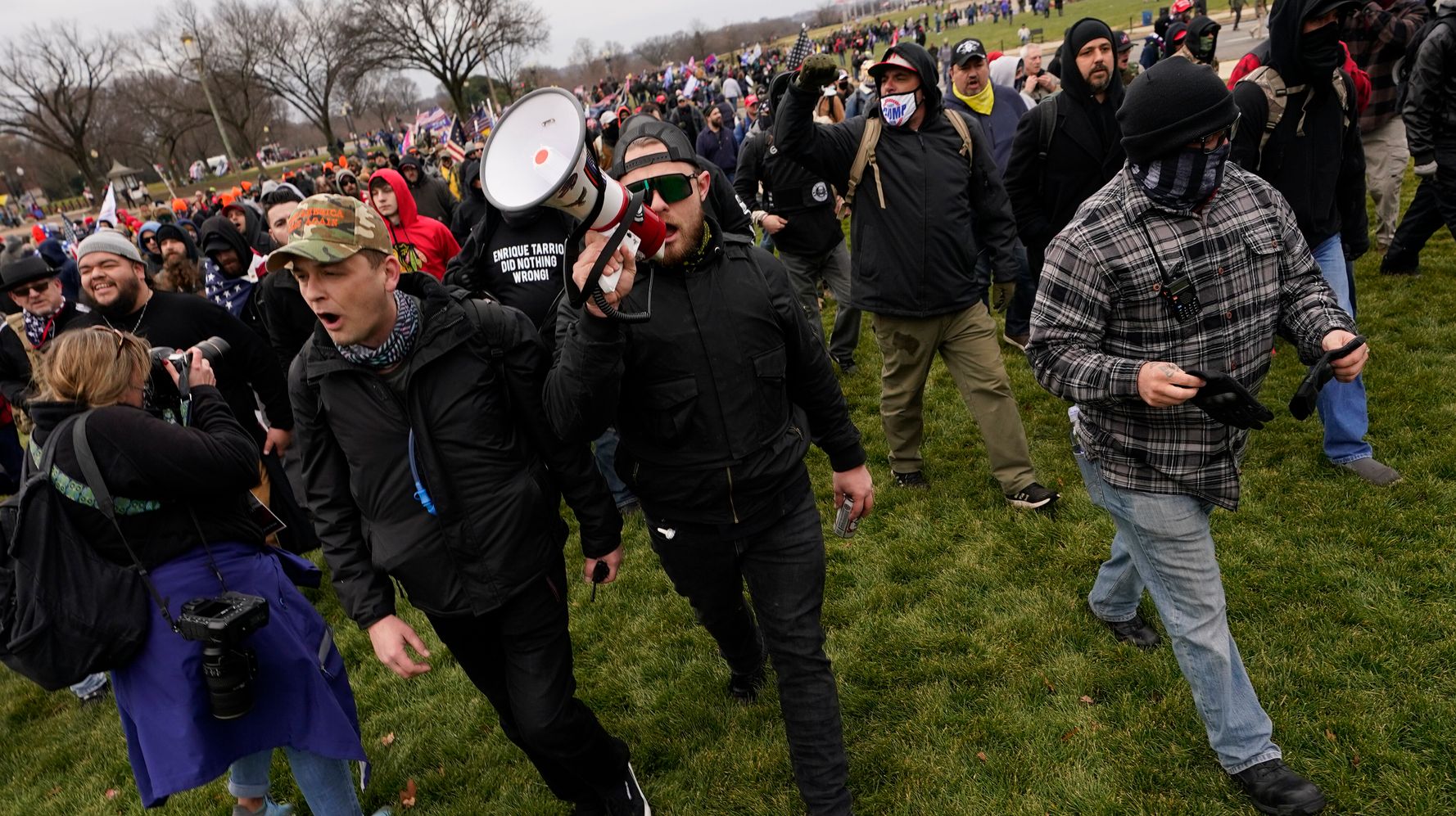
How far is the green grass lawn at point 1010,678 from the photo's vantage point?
2.81m

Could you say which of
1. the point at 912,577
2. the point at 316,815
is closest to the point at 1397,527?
the point at 912,577

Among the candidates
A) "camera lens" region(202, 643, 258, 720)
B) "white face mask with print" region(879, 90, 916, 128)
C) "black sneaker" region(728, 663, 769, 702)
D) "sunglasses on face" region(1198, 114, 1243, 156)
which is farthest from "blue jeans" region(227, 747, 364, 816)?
"white face mask with print" region(879, 90, 916, 128)

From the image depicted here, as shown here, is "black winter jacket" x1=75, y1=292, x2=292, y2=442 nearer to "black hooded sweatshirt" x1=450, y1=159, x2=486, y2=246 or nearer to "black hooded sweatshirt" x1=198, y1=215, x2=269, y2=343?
"black hooded sweatshirt" x1=198, y1=215, x2=269, y2=343

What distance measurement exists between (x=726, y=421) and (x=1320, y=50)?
325 centimetres

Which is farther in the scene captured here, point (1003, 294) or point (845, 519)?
point (1003, 294)

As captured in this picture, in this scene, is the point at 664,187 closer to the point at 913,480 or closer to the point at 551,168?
the point at 551,168

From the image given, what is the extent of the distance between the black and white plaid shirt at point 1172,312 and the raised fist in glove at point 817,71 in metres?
1.41

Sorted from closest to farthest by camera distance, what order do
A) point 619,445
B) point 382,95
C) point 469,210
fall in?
point 619,445 < point 469,210 < point 382,95

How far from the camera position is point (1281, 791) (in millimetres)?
2512

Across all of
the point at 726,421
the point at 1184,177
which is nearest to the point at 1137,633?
the point at 1184,177

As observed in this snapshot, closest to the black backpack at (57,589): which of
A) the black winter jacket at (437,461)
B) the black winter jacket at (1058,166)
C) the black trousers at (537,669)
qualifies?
the black winter jacket at (437,461)

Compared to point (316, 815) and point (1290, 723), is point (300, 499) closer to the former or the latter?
point (316, 815)

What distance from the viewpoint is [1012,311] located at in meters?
6.48

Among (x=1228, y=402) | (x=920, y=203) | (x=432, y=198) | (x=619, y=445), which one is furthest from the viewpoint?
(x=432, y=198)
